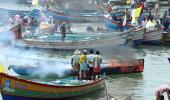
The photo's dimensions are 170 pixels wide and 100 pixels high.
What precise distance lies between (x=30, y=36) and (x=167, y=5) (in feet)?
84.7

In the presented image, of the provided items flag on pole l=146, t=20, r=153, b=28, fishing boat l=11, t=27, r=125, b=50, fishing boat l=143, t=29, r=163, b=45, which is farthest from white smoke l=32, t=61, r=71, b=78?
flag on pole l=146, t=20, r=153, b=28

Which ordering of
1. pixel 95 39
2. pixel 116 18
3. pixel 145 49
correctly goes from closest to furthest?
1. pixel 95 39
2. pixel 145 49
3. pixel 116 18

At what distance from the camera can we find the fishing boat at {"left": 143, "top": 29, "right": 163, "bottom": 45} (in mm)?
38188

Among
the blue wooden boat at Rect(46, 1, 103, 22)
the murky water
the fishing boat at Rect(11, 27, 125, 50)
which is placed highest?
the blue wooden boat at Rect(46, 1, 103, 22)

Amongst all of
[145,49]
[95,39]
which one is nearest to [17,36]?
[95,39]

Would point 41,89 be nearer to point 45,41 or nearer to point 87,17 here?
point 45,41

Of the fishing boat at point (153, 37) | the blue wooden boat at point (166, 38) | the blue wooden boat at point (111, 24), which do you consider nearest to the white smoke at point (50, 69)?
the fishing boat at point (153, 37)

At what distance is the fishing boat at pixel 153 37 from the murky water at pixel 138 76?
0.68 meters

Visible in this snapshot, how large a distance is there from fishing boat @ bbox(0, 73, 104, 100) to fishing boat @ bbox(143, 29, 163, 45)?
1668 cm

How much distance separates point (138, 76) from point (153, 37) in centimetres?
1145

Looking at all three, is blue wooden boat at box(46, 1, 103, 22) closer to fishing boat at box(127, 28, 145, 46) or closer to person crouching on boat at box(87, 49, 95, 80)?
fishing boat at box(127, 28, 145, 46)

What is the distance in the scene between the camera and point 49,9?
166 ft

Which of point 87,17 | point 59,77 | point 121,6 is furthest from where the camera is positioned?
point 121,6

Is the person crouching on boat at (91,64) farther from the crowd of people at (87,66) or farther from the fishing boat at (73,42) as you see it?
the fishing boat at (73,42)
